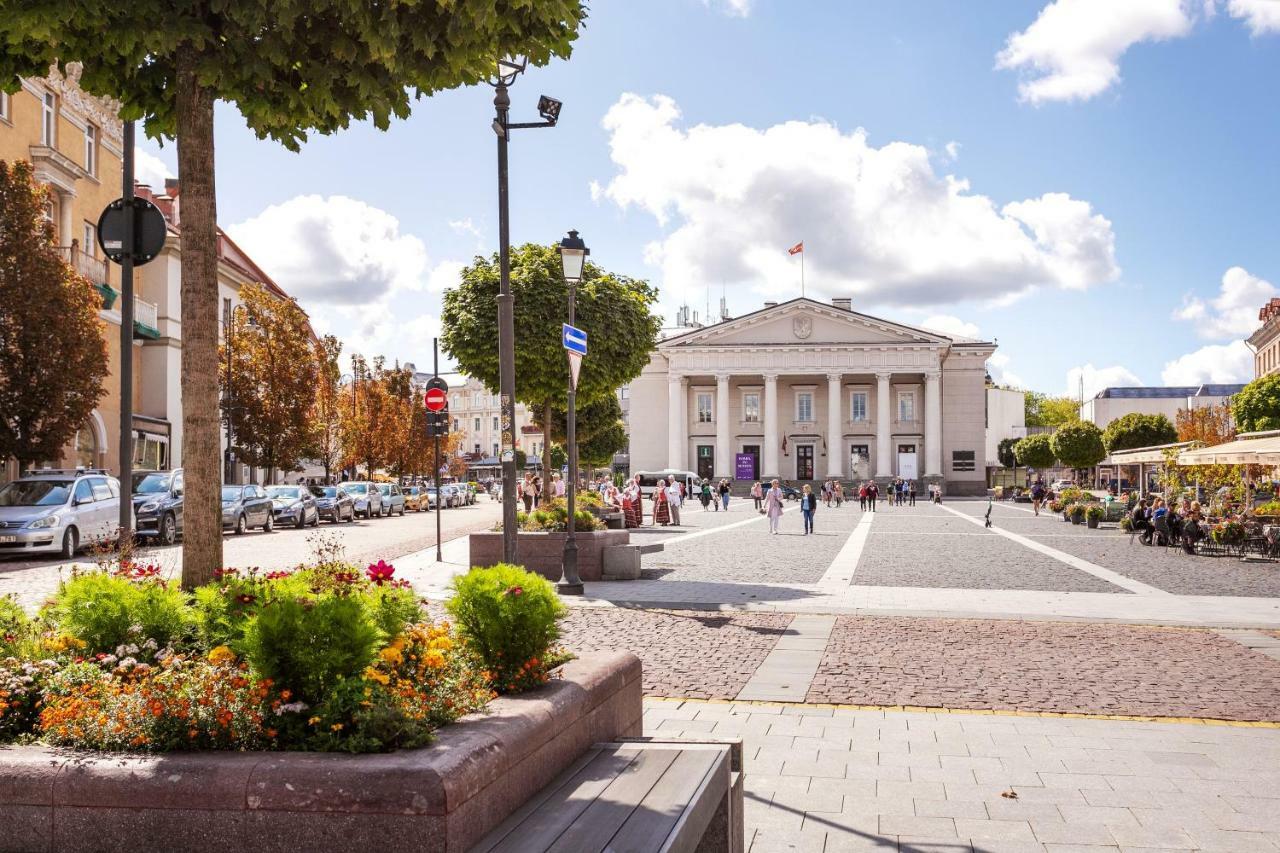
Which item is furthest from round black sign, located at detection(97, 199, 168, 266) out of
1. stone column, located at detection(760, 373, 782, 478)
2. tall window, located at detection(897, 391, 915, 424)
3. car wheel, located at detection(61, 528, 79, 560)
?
tall window, located at detection(897, 391, 915, 424)

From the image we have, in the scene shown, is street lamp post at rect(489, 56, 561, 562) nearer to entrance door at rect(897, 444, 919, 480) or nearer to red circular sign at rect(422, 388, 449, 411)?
red circular sign at rect(422, 388, 449, 411)

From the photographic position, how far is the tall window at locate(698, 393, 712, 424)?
87812mm

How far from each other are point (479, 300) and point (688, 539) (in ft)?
29.8

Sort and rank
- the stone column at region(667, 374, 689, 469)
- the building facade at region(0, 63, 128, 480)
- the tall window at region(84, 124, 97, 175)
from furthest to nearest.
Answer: the stone column at region(667, 374, 689, 469)
the tall window at region(84, 124, 97, 175)
the building facade at region(0, 63, 128, 480)

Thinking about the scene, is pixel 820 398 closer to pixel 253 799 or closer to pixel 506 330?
pixel 506 330

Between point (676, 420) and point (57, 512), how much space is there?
66.6 meters

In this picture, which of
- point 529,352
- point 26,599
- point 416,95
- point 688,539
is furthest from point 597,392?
point 416,95

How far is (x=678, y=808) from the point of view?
3.64 meters

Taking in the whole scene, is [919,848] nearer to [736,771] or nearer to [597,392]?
[736,771]

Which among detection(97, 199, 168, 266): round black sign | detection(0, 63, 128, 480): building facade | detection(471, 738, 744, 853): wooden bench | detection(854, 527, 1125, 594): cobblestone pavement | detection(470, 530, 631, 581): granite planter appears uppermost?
detection(0, 63, 128, 480): building facade

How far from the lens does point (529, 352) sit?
22.4 m

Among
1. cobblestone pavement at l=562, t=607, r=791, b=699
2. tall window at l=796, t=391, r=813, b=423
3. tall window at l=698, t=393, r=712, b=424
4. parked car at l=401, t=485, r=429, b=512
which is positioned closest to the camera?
cobblestone pavement at l=562, t=607, r=791, b=699

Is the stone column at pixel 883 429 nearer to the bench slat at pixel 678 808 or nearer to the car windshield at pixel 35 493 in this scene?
the car windshield at pixel 35 493

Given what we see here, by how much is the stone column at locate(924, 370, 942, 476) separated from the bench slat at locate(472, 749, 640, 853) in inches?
3198
